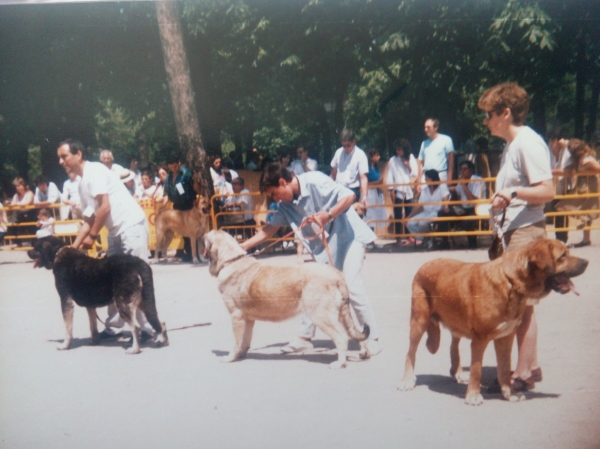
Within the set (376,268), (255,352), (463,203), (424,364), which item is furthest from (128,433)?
(463,203)

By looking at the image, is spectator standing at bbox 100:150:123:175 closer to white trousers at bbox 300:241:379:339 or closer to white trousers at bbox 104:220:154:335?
white trousers at bbox 104:220:154:335

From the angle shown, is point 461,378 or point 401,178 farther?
point 401,178

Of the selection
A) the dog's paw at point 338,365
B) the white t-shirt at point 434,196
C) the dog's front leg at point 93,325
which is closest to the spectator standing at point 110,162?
the dog's front leg at point 93,325

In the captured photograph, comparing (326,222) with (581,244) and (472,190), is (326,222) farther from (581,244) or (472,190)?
(472,190)

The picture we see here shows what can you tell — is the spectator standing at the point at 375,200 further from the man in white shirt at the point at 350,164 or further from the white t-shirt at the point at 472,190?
the white t-shirt at the point at 472,190

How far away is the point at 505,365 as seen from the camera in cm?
399

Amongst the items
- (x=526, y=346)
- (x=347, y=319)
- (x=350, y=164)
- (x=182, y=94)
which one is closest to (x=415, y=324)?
(x=526, y=346)

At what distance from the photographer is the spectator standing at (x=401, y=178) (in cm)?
583

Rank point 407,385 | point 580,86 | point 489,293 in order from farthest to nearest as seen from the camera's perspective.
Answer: point 580,86
point 407,385
point 489,293

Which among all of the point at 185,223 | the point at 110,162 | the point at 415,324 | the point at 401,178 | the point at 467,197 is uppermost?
the point at 110,162

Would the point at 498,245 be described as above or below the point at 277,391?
above

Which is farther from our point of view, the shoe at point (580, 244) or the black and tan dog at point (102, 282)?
the black and tan dog at point (102, 282)

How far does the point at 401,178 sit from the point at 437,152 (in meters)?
0.82

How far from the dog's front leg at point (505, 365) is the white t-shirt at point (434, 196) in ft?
9.09
